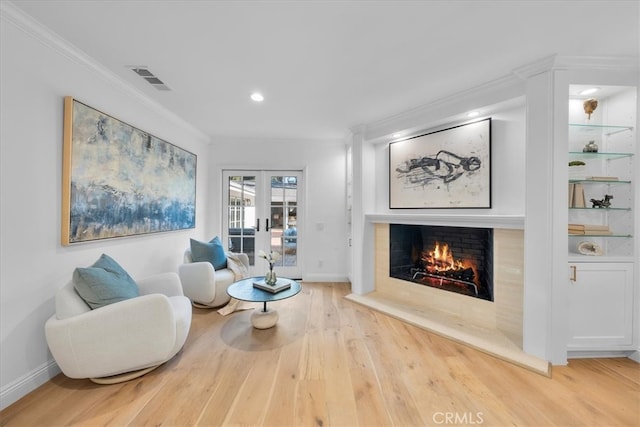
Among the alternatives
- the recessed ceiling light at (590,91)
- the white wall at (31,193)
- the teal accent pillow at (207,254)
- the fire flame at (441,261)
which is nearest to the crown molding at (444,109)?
the recessed ceiling light at (590,91)

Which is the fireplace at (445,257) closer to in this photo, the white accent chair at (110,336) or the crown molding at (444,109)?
the crown molding at (444,109)

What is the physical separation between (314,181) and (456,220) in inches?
93.9

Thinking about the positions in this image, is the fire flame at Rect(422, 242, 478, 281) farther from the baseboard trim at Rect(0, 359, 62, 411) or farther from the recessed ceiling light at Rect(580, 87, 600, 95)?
the baseboard trim at Rect(0, 359, 62, 411)

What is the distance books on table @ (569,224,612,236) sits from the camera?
212cm

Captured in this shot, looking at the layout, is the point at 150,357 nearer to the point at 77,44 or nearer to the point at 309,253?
the point at 77,44

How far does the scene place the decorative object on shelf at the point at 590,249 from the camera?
213 centimetres

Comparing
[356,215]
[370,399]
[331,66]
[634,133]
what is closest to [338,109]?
[331,66]

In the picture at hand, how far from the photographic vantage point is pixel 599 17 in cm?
160

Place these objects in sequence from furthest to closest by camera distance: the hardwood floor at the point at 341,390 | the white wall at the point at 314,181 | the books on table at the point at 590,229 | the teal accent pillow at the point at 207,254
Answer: the white wall at the point at 314,181 < the teal accent pillow at the point at 207,254 < the books on table at the point at 590,229 < the hardwood floor at the point at 341,390

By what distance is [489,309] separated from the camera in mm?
2643

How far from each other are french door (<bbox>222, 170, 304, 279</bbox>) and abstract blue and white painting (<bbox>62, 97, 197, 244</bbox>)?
1.03m

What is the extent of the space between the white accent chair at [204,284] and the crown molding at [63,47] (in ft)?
6.46

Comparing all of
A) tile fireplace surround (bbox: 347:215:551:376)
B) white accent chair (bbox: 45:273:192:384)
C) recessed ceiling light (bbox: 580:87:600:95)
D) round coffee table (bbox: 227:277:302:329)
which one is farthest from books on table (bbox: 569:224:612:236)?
white accent chair (bbox: 45:273:192:384)

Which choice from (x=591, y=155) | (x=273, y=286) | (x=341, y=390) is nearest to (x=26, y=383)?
(x=273, y=286)
